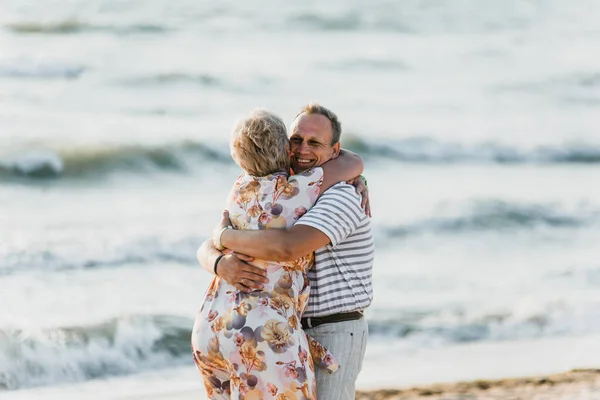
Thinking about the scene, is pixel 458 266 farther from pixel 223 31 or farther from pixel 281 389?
pixel 223 31

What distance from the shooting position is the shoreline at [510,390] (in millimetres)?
5660

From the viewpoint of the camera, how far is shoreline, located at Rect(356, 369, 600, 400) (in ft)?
18.6

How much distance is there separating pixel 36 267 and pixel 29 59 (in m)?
8.95

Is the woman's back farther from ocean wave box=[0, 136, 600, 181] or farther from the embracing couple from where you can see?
ocean wave box=[0, 136, 600, 181]

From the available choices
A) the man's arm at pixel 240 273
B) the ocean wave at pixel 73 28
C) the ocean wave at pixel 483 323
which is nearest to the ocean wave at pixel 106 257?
the ocean wave at pixel 483 323

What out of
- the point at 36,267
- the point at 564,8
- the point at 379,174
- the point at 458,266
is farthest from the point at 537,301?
the point at 564,8

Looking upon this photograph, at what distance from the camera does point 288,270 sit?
329cm

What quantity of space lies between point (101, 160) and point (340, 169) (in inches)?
427

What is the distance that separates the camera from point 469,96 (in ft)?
62.2

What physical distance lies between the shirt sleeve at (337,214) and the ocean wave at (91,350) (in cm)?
373

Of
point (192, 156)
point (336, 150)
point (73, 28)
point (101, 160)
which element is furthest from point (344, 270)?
point (73, 28)

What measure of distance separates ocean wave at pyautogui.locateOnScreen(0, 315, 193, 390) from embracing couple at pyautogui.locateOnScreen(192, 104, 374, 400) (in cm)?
347

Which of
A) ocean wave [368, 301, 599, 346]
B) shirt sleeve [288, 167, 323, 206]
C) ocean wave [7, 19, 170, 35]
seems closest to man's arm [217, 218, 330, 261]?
shirt sleeve [288, 167, 323, 206]

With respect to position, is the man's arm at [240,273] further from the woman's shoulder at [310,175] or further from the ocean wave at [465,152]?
the ocean wave at [465,152]
